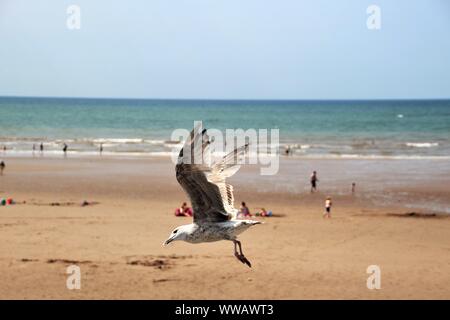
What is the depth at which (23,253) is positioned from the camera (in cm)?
1714

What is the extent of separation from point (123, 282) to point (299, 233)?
7.58 meters

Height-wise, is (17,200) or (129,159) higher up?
(129,159)

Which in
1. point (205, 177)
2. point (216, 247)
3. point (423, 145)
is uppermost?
point (423, 145)

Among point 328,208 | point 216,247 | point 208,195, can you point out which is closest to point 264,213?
point 328,208

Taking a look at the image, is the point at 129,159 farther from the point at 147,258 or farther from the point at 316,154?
the point at 147,258

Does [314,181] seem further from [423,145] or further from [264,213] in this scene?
[423,145]

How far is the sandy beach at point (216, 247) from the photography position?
570 inches

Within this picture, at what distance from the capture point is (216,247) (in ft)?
59.6

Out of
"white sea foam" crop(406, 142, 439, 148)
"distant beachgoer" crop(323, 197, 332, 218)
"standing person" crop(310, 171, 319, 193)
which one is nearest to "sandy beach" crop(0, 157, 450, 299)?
"distant beachgoer" crop(323, 197, 332, 218)

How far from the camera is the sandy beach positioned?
14477 mm

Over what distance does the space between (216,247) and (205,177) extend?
37.9 ft

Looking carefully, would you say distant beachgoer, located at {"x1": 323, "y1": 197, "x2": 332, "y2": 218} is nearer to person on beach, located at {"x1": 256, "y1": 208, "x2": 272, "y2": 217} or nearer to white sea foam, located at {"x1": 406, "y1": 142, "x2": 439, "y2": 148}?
person on beach, located at {"x1": 256, "y1": 208, "x2": 272, "y2": 217}
